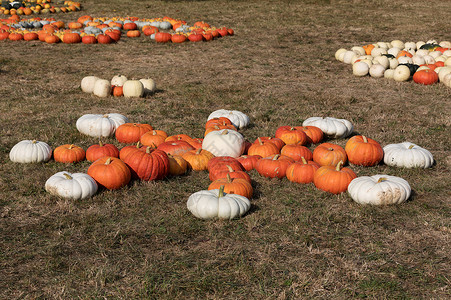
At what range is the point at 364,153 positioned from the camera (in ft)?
20.4

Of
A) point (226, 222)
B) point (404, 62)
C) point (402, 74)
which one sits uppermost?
point (404, 62)

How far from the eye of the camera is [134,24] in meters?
18.2

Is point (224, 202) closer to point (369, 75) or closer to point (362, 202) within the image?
point (362, 202)

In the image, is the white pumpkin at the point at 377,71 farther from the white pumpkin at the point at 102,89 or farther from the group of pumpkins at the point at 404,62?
the white pumpkin at the point at 102,89

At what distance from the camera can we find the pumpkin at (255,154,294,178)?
19.1 ft

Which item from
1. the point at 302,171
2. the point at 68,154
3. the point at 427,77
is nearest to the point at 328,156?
the point at 302,171

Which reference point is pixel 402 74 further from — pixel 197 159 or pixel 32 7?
pixel 32 7

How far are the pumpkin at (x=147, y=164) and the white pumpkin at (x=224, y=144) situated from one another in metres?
0.83

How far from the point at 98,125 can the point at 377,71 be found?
7.33 meters

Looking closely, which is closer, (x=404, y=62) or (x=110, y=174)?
(x=110, y=174)

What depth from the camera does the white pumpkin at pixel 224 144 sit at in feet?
20.8

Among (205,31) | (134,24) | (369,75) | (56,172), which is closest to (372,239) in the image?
(56,172)

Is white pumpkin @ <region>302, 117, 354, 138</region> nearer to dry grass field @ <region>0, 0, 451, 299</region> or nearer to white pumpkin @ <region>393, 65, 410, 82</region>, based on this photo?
dry grass field @ <region>0, 0, 451, 299</region>

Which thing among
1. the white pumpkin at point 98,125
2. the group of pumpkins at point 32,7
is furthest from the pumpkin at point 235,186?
the group of pumpkins at point 32,7
